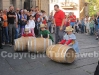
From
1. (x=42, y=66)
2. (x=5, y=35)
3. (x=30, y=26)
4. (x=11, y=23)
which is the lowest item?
(x=42, y=66)

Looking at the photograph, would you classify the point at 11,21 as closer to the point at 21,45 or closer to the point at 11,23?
the point at 11,23

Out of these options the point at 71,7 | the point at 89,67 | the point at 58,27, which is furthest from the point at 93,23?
the point at 71,7

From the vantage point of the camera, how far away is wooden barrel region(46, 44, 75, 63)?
6.30 metres

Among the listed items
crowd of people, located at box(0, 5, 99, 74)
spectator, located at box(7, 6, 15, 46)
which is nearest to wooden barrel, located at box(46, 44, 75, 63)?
crowd of people, located at box(0, 5, 99, 74)

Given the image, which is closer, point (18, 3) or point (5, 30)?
point (5, 30)

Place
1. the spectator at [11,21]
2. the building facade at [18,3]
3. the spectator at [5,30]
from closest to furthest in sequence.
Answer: the spectator at [11,21] → the spectator at [5,30] → the building facade at [18,3]

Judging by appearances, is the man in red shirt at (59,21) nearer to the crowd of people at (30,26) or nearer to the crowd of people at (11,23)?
the crowd of people at (30,26)

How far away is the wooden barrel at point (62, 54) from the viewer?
20.7 ft

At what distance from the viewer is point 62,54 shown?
6289 millimetres

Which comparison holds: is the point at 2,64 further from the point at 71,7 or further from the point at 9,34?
the point at 71,7

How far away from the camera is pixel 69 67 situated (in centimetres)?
620

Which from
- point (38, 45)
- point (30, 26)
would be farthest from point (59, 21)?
point (30, 26)

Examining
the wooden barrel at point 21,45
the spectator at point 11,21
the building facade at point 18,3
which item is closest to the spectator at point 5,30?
the spectator at point 11,21

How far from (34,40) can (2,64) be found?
1685 mm
